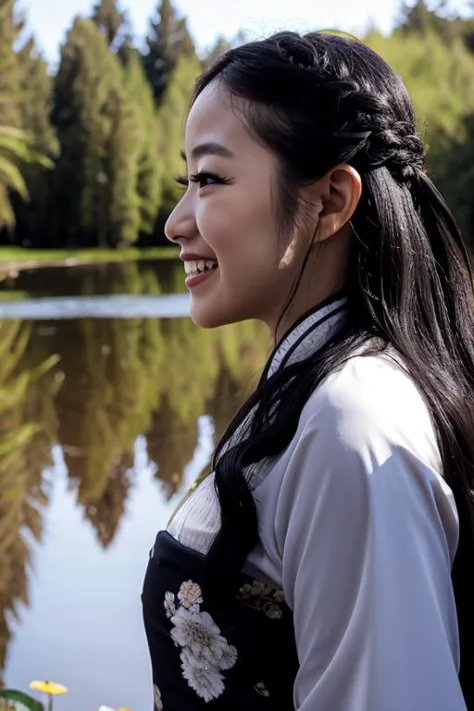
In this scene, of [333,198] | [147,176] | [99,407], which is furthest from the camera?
[147,176]

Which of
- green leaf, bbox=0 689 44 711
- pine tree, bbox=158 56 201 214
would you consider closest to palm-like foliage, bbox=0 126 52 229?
pine tree, bbox=158 56 201 214

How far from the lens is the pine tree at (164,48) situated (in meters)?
62.0

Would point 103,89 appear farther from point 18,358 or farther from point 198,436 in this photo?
point 198,436

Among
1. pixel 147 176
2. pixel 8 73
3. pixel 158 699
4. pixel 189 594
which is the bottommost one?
pixel 158 699

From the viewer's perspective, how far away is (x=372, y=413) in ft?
3.16

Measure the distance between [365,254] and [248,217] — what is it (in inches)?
5.5

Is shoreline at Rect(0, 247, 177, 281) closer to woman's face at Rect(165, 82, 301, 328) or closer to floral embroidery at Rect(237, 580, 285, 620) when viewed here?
woman's face at Rect(165, 82, 301, 328)

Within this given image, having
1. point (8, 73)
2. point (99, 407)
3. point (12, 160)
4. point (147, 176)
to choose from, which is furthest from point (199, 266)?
point (147, 176)

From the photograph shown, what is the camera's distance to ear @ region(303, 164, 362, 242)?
1.16 metres

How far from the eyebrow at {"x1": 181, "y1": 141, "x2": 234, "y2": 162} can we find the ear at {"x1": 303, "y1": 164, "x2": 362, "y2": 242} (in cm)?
10

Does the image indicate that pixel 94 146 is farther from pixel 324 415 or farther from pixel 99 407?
pixel 324 415

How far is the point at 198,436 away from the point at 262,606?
6.67 meters

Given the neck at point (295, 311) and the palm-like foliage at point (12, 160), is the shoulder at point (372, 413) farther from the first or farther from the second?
the palm-like foliage at point (12, 160)

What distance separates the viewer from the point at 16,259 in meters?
36.1
